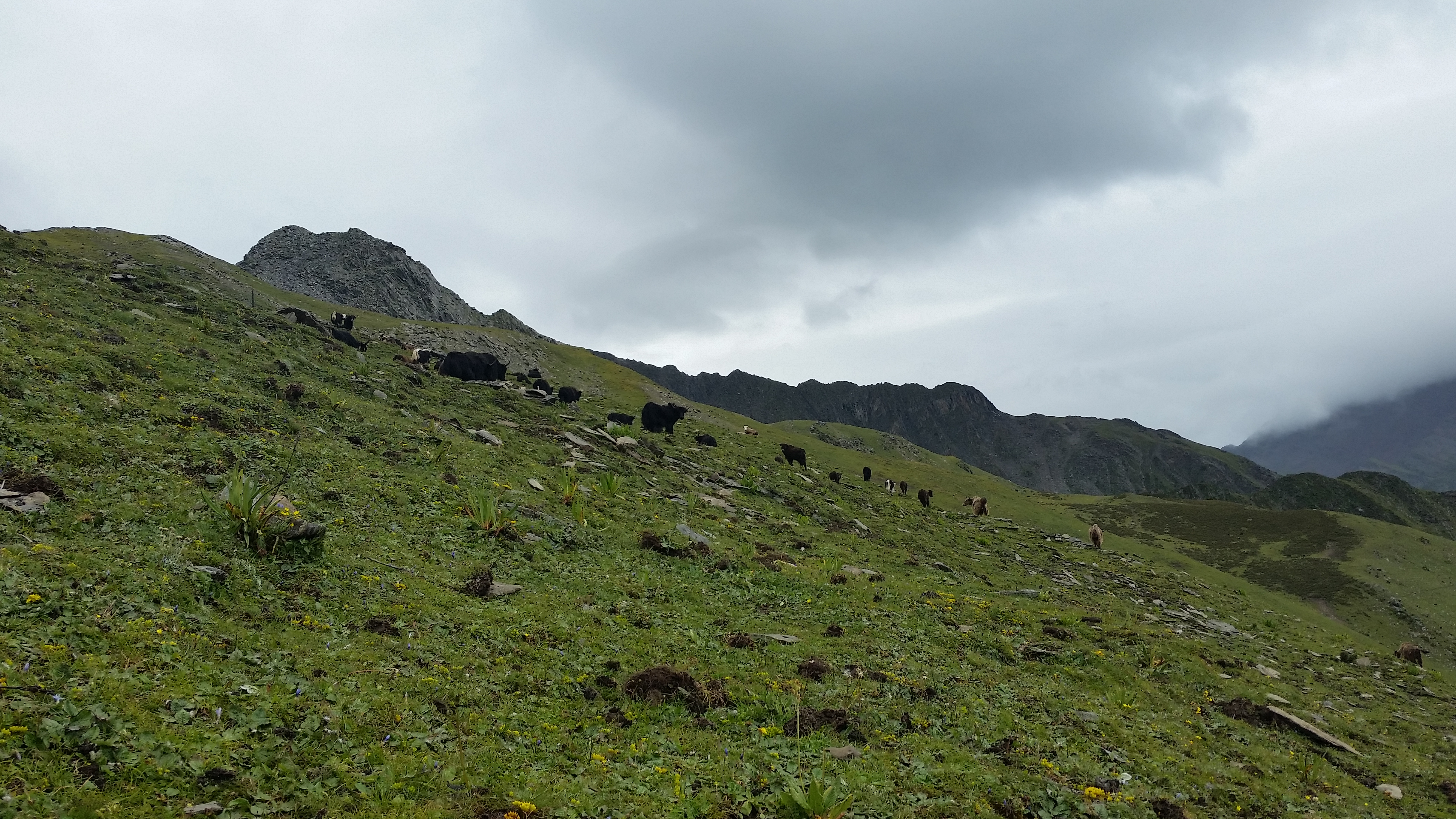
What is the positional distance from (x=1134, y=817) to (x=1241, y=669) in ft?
46.3

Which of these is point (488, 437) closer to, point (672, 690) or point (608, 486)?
point (608, 486)

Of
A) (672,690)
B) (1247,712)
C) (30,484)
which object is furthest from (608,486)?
(1247,712)

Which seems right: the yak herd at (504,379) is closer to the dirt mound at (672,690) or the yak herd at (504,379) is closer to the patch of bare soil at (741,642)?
the patch of bare soil at (741,642)

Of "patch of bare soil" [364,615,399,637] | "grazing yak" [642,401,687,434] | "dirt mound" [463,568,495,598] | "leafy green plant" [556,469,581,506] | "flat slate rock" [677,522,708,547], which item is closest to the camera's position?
"patch of bare soil" [364,615,399,637]

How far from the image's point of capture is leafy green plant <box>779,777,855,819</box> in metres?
7.57

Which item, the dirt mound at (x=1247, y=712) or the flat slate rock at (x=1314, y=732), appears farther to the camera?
the dirt mound at (x=1247, y=712)

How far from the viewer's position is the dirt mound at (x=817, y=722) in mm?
10406

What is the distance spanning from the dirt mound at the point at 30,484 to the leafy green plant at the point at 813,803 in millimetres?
12770

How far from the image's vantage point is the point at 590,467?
2661 cm

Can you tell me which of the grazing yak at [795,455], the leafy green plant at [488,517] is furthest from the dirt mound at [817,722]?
the grazing yak at [795,455]

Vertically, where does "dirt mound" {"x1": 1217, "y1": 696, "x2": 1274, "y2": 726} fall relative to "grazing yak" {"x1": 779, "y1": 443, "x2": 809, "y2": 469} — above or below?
below

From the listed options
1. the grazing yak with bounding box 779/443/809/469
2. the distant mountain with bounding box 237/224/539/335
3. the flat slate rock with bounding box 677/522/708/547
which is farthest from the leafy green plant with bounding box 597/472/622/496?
the distant mountain with bounding box 237/224/539/335

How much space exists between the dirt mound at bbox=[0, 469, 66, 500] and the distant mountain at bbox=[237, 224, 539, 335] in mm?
114333

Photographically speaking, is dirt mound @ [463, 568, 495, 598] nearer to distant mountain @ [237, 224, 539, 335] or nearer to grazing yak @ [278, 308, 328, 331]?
grazing yak @ [278, 308, 328, 331]
